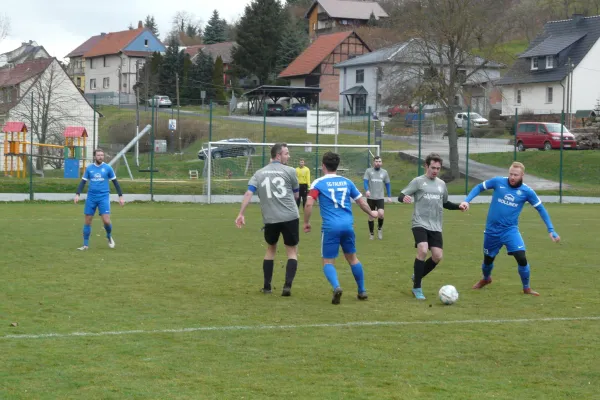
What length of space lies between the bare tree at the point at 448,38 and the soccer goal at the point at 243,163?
702 centimetres

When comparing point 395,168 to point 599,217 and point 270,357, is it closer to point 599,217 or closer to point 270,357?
point 599,217

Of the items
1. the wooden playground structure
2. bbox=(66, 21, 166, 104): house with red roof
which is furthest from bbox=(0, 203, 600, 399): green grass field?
bbox=(66, 21, 166, 104): house with red roof

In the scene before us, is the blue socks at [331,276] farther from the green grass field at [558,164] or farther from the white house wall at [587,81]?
the white house wall at [587,81]

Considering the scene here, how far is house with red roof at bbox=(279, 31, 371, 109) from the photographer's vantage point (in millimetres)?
82562

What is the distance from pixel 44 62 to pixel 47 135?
15616 millimetres

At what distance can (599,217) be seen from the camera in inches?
1003

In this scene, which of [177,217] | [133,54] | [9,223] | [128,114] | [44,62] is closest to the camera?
[9,223]

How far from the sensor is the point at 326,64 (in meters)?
83.6

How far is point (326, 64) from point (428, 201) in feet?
243

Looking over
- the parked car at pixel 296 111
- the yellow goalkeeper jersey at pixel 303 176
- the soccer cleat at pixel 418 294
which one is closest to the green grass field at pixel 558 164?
the yellow goalkeeper jersey at pixel 303 176

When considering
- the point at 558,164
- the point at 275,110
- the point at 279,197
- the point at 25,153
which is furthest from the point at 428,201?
the point at 275,110

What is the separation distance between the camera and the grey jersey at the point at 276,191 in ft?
34.5

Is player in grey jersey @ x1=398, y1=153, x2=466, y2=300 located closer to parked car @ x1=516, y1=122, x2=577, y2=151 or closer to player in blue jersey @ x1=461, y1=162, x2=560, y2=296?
player in blue jersey @ x1=461, y1=162, x2=560, y2=296

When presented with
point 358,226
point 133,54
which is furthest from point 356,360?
point 133,54
